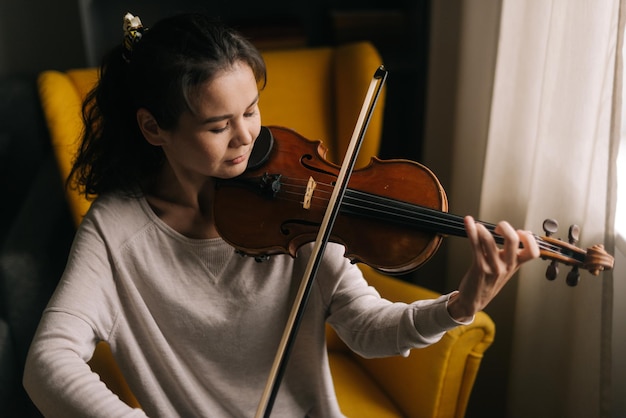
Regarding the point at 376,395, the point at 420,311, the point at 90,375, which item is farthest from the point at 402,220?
the point at 376,395

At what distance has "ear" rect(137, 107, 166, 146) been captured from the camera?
105cm

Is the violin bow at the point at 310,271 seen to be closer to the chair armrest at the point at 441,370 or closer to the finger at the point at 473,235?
the finger at the point at 473,235

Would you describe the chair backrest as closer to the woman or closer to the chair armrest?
the woman

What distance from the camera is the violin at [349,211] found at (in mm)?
954

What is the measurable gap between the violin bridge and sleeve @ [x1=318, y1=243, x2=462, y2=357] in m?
0.13

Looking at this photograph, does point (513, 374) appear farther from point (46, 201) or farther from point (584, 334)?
point (46, 201)

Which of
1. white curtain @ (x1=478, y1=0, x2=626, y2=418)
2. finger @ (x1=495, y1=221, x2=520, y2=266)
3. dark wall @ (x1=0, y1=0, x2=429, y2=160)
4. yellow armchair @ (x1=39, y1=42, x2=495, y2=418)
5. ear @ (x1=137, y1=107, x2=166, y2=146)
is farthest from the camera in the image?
dark wall @ (x1=0, y1=0, x2=429, y2=160)

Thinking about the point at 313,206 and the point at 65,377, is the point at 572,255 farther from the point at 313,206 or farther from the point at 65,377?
the point at 65,377

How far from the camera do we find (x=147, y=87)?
3.39ft

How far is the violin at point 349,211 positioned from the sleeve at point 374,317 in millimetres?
83

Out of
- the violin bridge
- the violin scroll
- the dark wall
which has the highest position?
the dark wall

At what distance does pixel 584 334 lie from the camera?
1281 millimetres

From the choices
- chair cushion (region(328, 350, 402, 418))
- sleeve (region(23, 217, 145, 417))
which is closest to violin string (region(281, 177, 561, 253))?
sleeve (region(23, 217, 145, 417))

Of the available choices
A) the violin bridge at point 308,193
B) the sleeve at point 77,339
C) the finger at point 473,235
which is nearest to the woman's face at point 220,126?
the violin bridge at point 308,193
